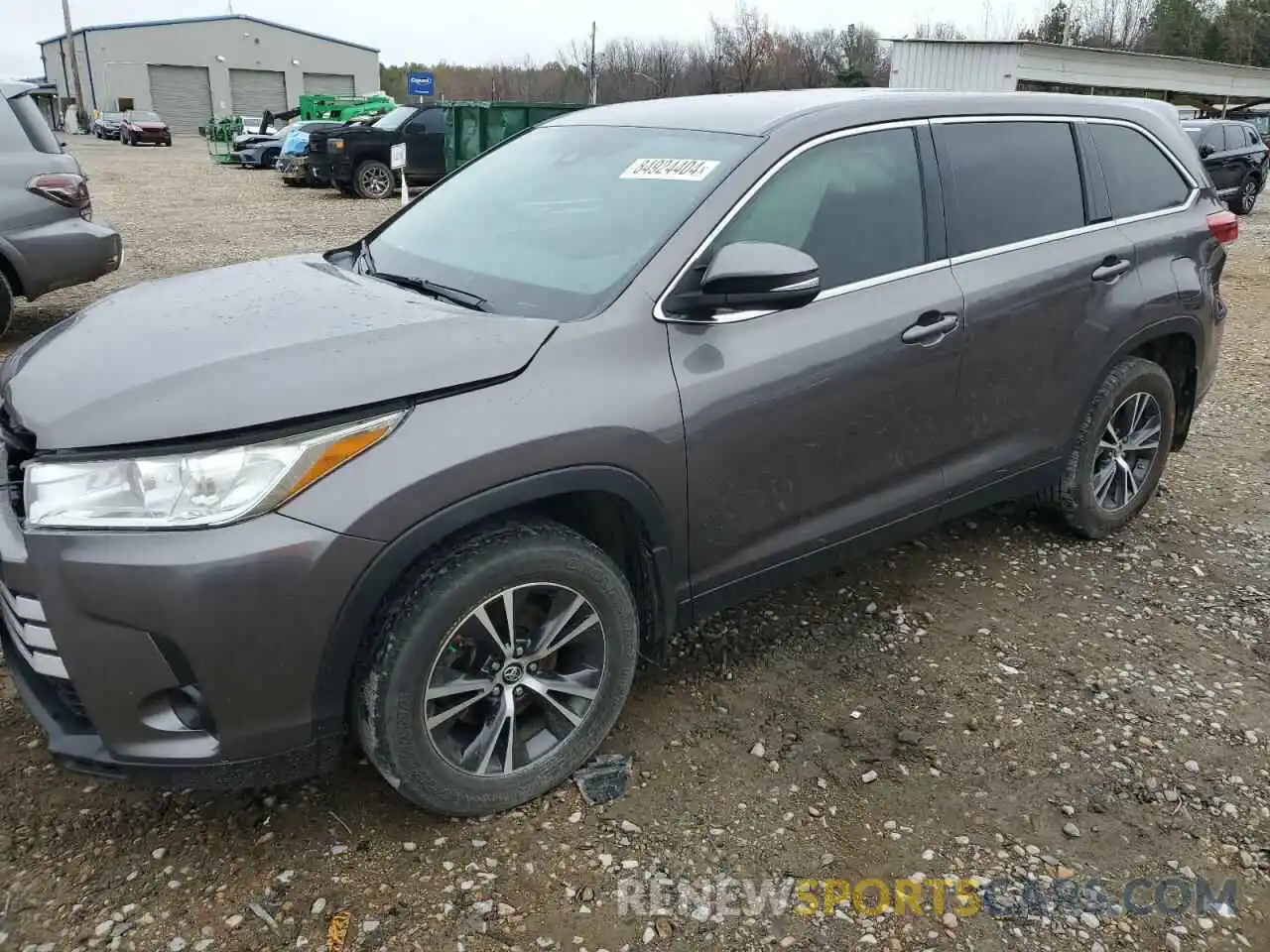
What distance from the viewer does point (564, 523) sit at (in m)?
2.62

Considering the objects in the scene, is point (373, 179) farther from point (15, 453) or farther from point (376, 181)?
point (15, 453)

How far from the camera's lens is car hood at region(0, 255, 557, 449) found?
2076 millimetres

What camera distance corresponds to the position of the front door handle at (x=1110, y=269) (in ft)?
12.1

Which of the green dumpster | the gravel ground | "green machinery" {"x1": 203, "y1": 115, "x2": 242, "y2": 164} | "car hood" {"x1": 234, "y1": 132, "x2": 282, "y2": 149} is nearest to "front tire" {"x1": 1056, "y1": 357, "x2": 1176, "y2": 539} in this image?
the gravel ground

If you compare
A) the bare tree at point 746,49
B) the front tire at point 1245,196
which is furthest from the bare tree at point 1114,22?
the front tire at point 1245,196

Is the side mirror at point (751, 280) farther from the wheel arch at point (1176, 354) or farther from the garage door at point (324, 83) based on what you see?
the garage door at point (324, 83)

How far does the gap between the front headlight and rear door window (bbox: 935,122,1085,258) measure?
2.29 meters

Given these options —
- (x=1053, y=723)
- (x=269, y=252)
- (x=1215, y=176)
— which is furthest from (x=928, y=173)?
(x=1215, y=176)

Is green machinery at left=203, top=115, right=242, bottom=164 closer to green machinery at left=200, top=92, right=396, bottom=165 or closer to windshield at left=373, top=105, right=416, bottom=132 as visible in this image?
green machinery at left=200, top=92, right=396, bottom=165

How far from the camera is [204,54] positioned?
209ft

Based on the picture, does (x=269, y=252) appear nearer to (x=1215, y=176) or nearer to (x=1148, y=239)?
(x=1148, y=239)

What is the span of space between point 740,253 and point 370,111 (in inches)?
1109

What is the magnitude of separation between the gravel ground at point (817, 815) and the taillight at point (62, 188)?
477cm

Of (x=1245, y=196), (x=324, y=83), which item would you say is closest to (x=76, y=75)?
(x=324, y=83)
